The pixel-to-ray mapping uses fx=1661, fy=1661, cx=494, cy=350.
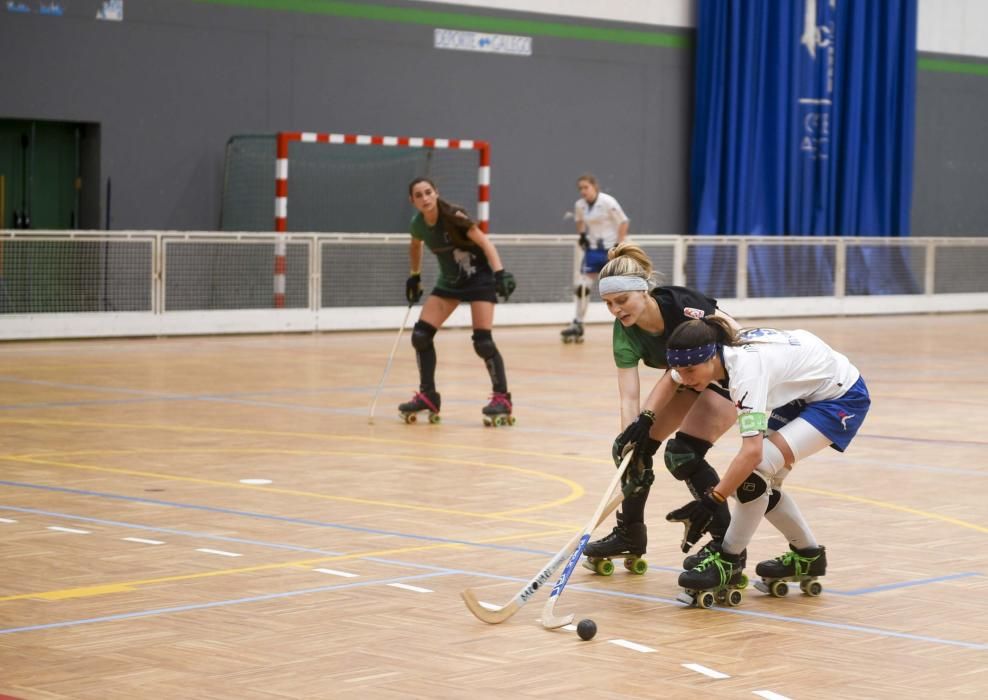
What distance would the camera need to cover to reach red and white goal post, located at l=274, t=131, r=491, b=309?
20.1 metres

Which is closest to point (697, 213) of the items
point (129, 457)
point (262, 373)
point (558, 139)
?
point (558, 139)

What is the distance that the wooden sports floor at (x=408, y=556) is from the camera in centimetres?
524

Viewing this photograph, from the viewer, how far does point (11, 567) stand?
6.79 meters

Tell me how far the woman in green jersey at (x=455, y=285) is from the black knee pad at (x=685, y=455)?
16.2 ft

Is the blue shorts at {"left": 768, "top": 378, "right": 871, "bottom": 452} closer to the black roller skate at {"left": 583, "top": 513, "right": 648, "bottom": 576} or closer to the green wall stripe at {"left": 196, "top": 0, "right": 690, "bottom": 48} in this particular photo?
the black roller skate at {"left": 583, "top": 513, "right": 648, "bottom": 576}

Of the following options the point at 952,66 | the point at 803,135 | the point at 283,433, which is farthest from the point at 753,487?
the point at 952,66

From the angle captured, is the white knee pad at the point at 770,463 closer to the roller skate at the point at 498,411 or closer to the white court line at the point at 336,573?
the white court line at the point at 336,573

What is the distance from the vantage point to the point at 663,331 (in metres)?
6.84

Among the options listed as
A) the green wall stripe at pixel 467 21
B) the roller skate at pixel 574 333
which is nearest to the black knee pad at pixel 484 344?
the roller skate at pixel 574 333

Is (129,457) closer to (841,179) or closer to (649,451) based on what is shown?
(649,451)

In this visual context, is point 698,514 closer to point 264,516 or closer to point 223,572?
point 223,572

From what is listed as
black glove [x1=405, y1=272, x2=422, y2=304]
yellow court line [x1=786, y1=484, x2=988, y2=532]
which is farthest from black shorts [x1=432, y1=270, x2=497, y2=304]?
yellow court line [x1=786, y1=484, x2=988, y2=532]

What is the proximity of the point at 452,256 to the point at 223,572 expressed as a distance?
5.46m

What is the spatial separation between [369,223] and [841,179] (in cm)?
968
